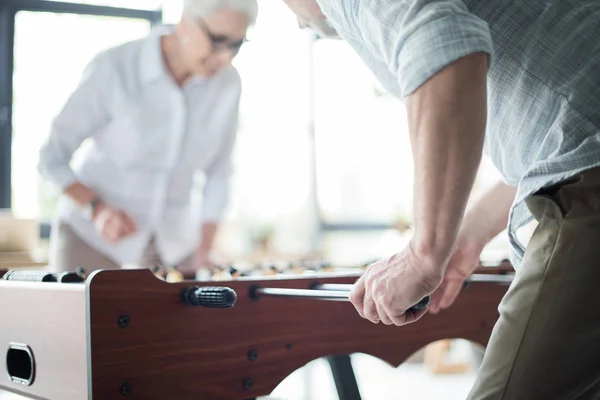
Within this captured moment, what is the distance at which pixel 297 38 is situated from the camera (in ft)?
20.5

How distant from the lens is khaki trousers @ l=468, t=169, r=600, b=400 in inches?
41.8

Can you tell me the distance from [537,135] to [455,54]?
0.71 feet

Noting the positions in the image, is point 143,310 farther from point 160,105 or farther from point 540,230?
point 160,105

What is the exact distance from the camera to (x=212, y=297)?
1.44 meters

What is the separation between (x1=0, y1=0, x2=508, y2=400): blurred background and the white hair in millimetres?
2430

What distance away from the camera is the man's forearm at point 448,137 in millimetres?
1022

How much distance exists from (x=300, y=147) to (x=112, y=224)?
3570 mm

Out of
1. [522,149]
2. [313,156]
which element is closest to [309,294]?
[522,149]

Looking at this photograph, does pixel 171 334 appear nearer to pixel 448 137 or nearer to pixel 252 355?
pixel 252 355


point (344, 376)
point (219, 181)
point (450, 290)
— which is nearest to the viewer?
point (450, 290)

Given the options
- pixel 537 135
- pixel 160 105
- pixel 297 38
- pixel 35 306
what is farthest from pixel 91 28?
pixel 537 135

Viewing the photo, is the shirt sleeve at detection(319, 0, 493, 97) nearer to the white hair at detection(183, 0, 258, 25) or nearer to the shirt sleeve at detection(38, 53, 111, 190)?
the white hair at detection(183, 0, 258, 25)

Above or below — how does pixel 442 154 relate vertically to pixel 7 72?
above

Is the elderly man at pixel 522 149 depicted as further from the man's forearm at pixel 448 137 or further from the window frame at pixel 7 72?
the window frame at pixel 7 72
